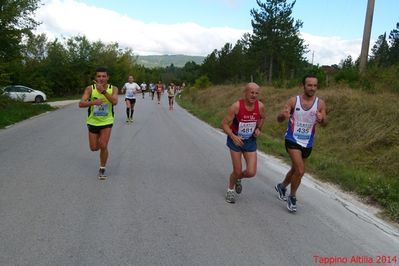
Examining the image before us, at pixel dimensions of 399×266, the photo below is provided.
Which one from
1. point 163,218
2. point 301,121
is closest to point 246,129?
point 301,121

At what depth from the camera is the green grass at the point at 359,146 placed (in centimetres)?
717

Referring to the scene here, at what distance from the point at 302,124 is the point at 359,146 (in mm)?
5031

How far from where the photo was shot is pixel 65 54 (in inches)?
1887

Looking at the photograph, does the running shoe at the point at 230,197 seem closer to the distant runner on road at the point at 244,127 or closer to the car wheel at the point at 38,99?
the distant runner on road at the point at 244,127

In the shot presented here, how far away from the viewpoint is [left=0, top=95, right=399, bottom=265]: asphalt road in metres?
4.14

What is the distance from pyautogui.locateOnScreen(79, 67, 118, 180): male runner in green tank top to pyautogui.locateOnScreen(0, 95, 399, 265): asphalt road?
1.94 ft

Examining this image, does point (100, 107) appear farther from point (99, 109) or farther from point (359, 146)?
point (359, 146)

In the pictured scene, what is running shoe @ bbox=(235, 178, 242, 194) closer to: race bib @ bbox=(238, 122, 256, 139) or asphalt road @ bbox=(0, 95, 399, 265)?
asphalt road @ bbox=(0, 95, 399, 265)

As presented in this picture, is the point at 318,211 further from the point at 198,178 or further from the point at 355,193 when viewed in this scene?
the point at 198,178

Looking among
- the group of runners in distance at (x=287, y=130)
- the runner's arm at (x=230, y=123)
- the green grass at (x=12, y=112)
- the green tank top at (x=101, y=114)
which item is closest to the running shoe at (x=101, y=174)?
the green tank top at (x=101, y=114)

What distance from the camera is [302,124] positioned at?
18.7 ft

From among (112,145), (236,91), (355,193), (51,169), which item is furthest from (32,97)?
(355,193)

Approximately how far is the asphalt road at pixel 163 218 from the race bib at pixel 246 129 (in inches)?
39.7

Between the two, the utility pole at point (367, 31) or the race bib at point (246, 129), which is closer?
the race bib at point (246, 129)
